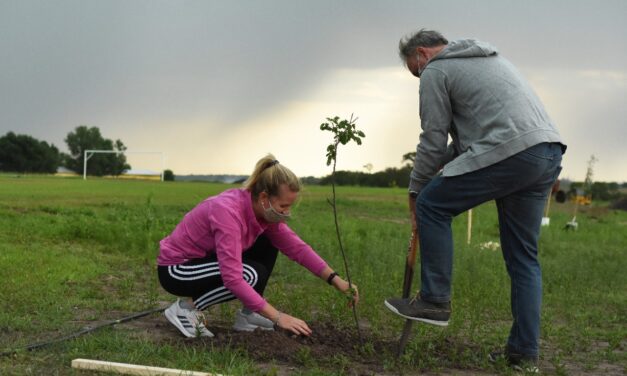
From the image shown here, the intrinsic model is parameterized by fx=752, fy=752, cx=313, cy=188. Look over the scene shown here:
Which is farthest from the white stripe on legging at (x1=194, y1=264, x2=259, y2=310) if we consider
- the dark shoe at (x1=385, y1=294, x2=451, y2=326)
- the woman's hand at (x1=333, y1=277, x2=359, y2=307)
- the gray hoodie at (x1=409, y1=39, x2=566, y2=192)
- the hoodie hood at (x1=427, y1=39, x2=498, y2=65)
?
the hoodie hood at (x1=427, y1=39, x2=498, y2=65)

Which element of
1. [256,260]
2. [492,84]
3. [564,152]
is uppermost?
[492,84]

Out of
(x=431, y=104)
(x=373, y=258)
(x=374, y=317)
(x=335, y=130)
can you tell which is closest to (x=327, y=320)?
(x=374, y=317)

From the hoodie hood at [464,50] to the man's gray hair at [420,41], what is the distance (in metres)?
0.11

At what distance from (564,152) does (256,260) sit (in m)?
2.23

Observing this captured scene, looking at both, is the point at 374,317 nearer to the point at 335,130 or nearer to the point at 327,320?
the point at 327,320

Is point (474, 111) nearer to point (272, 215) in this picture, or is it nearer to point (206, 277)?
point (272, 215)

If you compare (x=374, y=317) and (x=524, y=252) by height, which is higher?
(x=524, y=252)

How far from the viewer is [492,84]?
4.54m

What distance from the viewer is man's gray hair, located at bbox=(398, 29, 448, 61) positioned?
4.75 meters

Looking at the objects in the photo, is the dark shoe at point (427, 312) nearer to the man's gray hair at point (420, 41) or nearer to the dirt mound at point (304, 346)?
the dirt mound at point (304, 346)

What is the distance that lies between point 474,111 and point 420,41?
0.59m

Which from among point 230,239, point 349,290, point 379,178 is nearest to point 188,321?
point 230,239

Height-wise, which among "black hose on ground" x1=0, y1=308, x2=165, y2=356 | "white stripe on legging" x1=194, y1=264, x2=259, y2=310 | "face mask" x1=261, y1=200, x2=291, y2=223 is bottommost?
"black hose on ground" x1=0, y1=308, x2=165, y2=356

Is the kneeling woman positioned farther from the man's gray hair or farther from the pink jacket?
the man's gray hair
